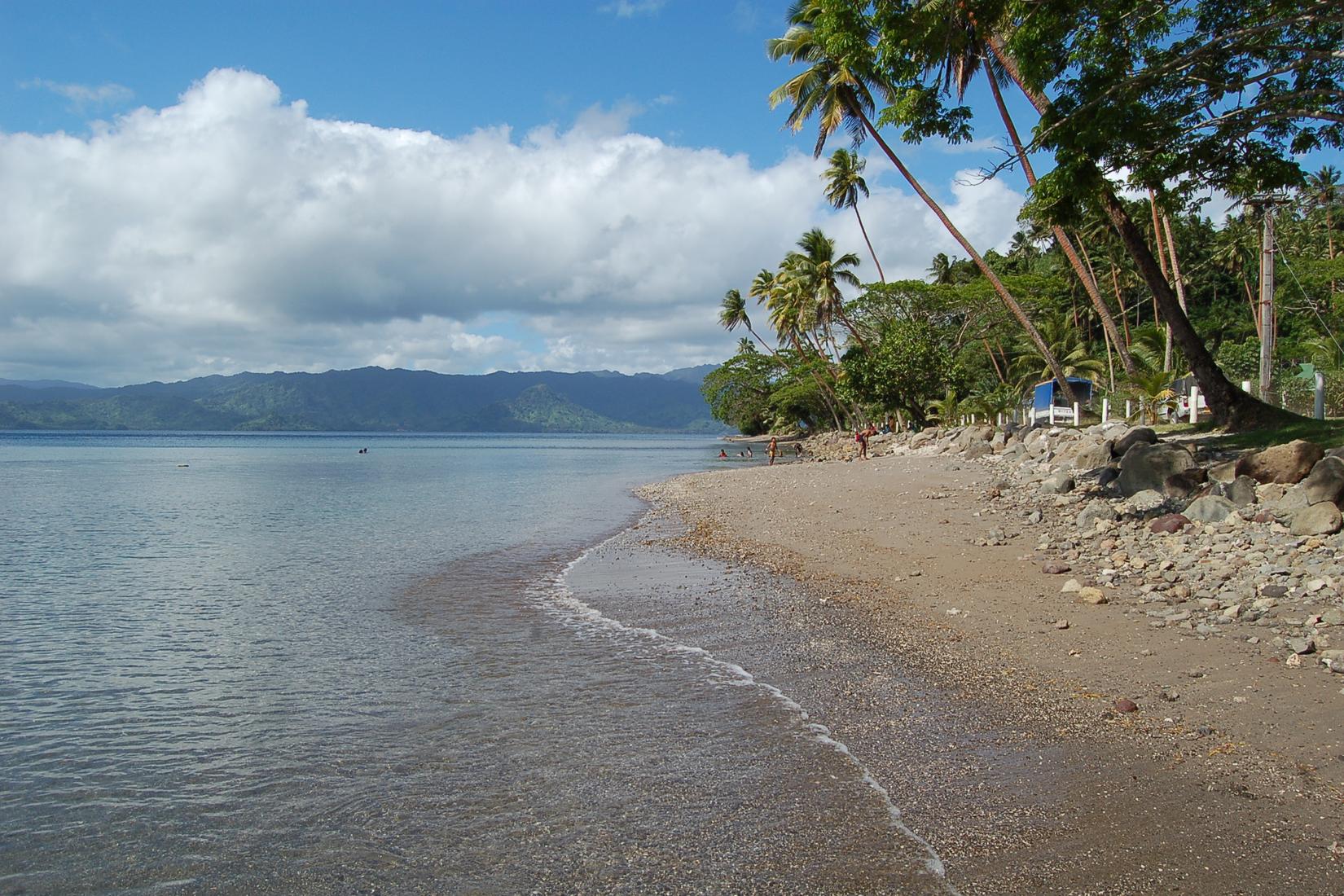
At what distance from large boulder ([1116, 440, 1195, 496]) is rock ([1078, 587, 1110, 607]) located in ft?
16.9

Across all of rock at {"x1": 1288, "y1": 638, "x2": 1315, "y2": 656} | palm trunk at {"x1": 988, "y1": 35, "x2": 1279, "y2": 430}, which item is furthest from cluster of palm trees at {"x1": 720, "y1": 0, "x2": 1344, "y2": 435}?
rock at {"x1": 1288, "y1": 638, "x2": 1315, "y2": 656}

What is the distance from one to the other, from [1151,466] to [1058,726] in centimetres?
931

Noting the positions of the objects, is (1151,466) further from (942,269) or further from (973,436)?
(942,269)

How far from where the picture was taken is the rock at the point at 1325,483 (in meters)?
10.5

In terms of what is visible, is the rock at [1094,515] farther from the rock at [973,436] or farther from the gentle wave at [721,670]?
the rock at [973,436]

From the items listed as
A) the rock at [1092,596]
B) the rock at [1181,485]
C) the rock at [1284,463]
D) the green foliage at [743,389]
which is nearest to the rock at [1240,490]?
the rock at [1284,463]

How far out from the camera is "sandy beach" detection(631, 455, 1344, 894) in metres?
4.52

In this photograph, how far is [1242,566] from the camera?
949 centimetres

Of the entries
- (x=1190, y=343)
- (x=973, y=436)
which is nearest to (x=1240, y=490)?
(x=1190, y=343)

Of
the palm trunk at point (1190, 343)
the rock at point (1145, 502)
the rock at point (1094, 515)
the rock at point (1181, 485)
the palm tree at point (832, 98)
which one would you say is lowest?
the rock at point (1094, 515)

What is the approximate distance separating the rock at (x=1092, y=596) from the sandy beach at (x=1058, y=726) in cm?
14

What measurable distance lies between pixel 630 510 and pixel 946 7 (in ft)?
52.7

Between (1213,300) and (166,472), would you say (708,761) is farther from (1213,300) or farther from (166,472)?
(1213,300)

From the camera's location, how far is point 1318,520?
401 inches
